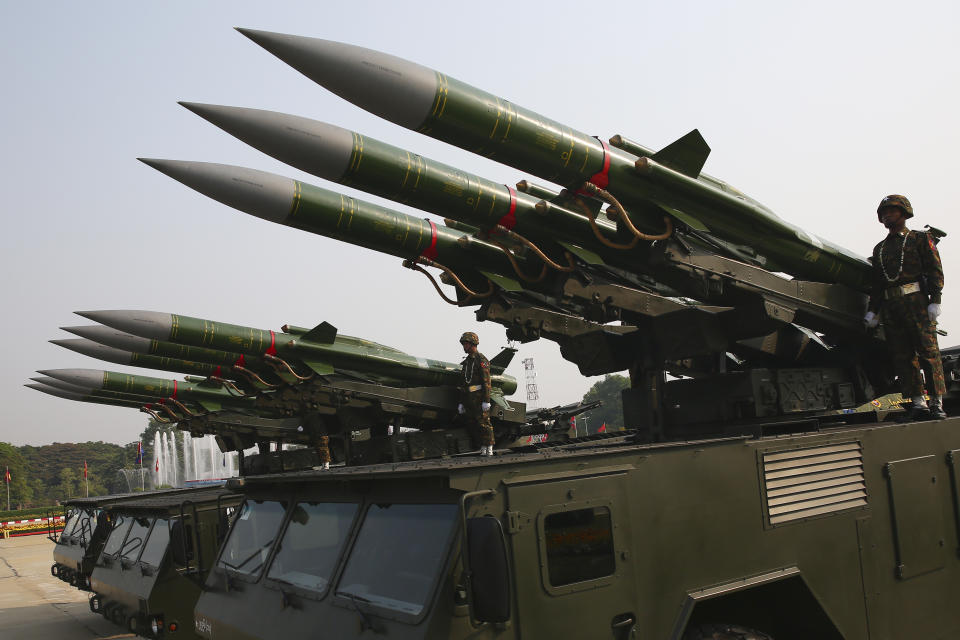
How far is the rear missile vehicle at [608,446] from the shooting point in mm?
2830

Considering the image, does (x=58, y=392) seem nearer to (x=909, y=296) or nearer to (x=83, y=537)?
(x=83, y=537)

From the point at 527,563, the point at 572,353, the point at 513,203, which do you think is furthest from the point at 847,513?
the point at 513,203

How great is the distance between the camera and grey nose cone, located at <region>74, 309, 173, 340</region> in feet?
40.7

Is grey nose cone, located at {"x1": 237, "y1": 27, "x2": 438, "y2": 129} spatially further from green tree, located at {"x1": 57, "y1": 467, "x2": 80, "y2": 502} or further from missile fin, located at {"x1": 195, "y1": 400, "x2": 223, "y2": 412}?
green tree, located at {"x1": 57, "y1": 467, "x2": 80, "y2": 502}

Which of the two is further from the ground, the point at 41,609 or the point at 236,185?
the point at 236,185

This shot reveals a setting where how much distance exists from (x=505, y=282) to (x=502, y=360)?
6116 millimetres

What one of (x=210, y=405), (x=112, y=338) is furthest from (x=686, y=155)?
(x=210, y=405)

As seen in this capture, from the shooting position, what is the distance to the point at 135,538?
7.52 m

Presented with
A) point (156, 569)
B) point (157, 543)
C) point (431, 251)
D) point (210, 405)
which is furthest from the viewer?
point (210, 405)

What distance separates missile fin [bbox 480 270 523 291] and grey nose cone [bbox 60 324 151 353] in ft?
26.8

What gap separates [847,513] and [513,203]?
13.9 ft

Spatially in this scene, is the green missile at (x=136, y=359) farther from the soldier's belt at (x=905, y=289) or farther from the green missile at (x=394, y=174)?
the soldier's belt at (x=905, y=289)

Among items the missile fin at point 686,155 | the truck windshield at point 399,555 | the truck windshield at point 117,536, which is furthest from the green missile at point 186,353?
the truck windshield at point 399,555

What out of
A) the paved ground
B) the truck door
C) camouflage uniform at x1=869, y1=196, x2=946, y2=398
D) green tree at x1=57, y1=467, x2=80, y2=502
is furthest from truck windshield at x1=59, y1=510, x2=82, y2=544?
green tree at x1=57, y1=467, x2=80, y2=502
